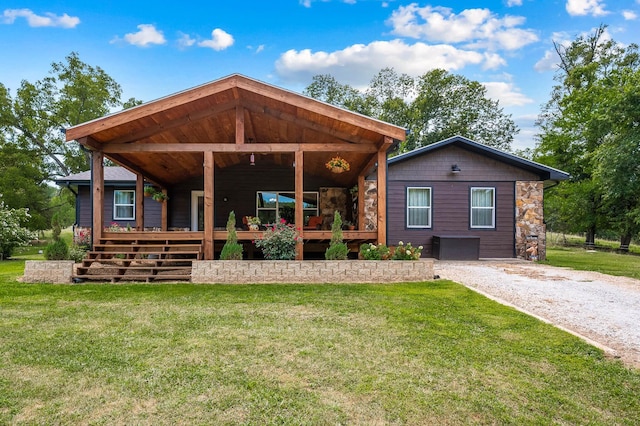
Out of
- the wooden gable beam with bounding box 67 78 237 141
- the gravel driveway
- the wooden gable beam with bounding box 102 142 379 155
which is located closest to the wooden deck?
the wooden gable beam with bounding box 102 142 379 155

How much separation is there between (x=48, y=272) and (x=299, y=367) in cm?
569

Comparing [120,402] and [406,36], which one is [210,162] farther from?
[406,36]

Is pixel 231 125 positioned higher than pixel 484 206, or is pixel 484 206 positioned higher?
pixel 231 125

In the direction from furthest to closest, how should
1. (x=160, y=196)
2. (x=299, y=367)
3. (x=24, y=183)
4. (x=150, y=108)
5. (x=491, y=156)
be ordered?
(x=24, y=183) → (x=491, y=156) → (x=160, y=196) → (x=150, y=108) → (x=299, y=367)

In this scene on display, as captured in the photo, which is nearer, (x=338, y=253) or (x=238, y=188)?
(x=338, y=253)

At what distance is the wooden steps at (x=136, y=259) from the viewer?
637 centimetres

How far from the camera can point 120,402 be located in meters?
2.16

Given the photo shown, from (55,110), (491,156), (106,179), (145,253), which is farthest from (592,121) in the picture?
(55,110)

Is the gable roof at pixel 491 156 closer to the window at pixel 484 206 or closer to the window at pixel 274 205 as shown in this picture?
the window at pixel 484 206

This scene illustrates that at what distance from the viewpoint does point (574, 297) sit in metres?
5.31

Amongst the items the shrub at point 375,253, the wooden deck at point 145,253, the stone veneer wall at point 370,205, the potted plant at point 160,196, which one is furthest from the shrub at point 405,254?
the potted plant at point 160,196

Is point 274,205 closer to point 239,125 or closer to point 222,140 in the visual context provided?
point 222,140

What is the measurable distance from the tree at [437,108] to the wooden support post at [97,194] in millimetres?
17635

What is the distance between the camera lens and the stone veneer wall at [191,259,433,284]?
6.24m
